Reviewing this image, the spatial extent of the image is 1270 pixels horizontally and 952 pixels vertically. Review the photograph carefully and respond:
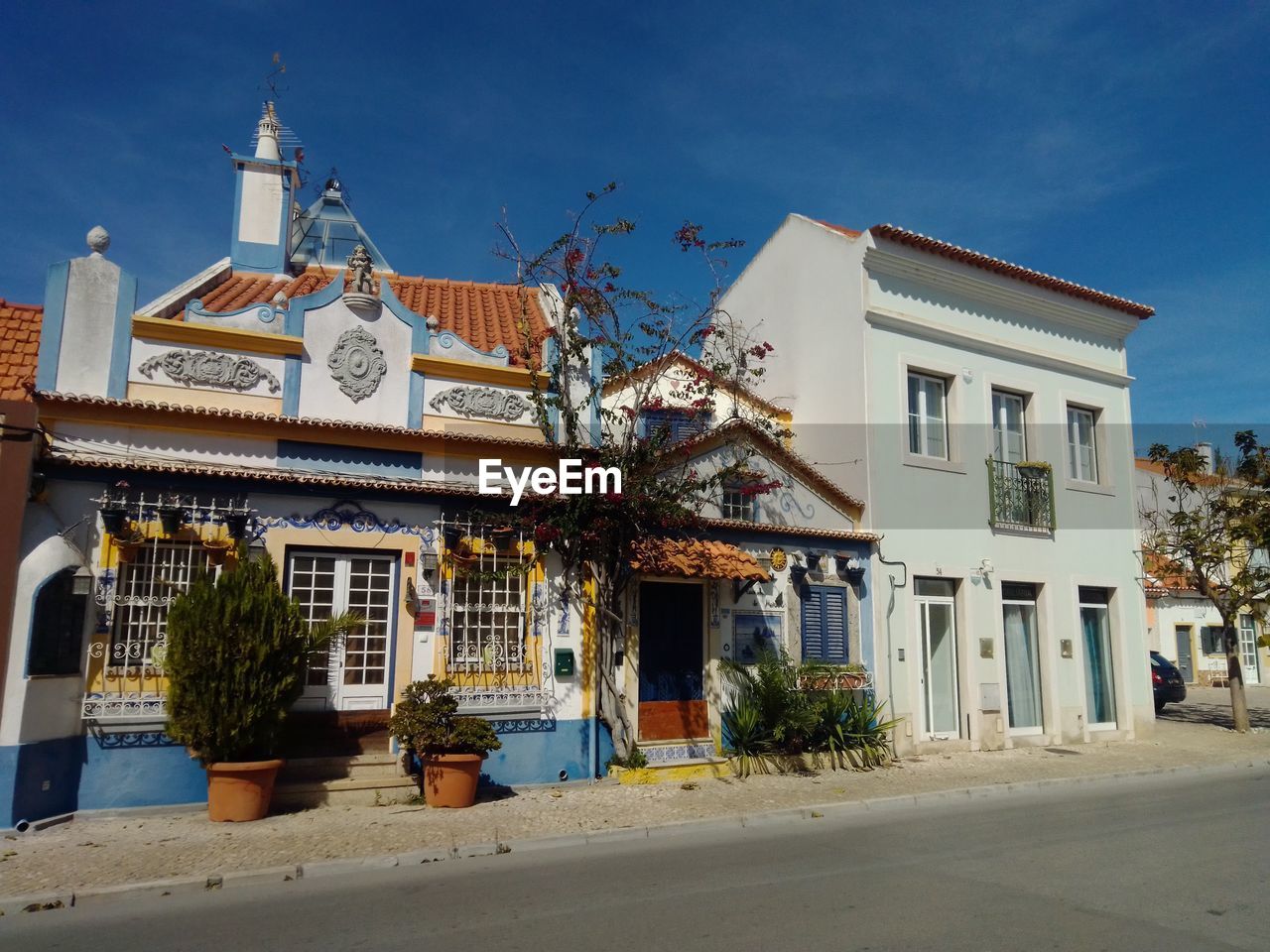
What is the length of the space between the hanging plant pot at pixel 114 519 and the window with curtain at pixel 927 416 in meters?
11.4

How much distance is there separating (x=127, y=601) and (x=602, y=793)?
5.46 meters

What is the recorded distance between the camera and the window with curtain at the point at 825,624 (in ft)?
44.5

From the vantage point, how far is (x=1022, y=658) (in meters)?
16.0

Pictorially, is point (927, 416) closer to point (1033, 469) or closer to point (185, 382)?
point (1033, 469)

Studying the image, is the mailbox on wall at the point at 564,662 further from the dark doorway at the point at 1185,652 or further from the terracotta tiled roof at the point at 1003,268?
the dark doorway at the point at 1185,652

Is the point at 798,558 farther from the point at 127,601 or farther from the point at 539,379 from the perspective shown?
the point at 127,601

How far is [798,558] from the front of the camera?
1366 centimetres

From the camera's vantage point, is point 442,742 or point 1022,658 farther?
point 1022,658

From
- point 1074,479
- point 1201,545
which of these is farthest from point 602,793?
point 1201,545

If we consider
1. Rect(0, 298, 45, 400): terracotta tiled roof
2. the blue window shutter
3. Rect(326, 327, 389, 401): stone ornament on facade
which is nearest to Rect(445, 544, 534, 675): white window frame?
Rect(326, 327, 389, 401): stone ornament on facade

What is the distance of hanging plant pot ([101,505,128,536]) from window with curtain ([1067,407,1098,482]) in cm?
1541

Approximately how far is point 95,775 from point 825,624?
932cm

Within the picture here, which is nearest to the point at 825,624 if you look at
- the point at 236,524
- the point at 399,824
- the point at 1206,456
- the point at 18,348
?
the point at 399,824

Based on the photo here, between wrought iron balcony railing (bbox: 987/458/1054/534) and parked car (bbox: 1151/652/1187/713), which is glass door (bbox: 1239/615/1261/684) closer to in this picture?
parked car (bbox: 1151/652/1187/713)
